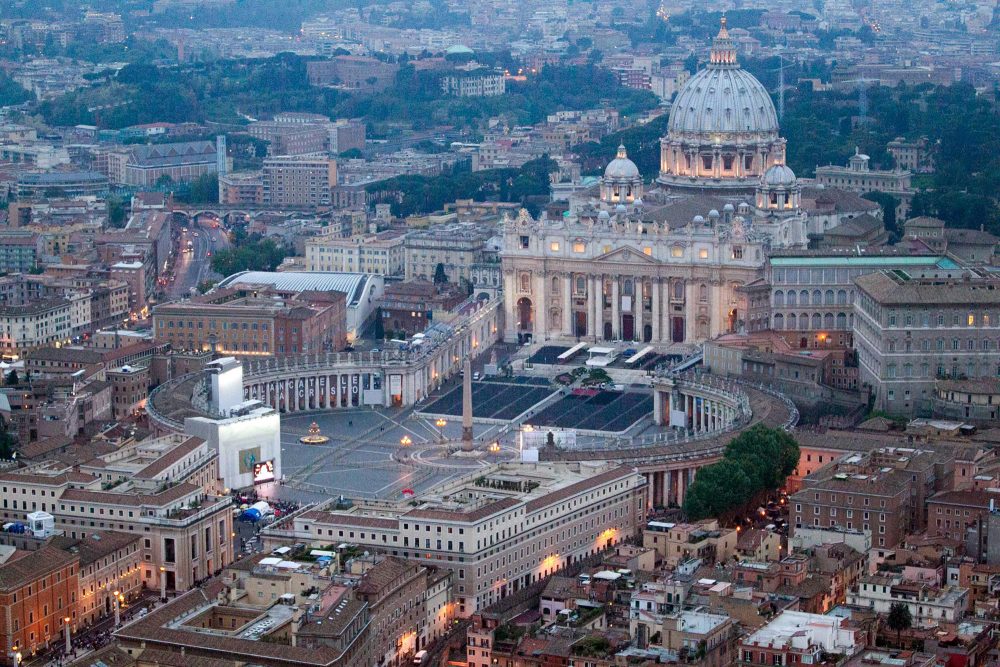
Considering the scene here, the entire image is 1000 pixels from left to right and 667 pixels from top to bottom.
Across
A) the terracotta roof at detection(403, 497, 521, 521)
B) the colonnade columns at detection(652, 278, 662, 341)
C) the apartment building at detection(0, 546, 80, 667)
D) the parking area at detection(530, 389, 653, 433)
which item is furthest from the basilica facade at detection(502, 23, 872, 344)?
the apartment building at detection(0, 546, 80, 667)

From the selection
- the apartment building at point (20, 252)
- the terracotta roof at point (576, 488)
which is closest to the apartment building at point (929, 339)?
the terracotta roof at point (576, 488)

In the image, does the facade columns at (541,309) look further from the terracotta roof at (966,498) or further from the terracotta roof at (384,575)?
the terracotta roof at (384,575)

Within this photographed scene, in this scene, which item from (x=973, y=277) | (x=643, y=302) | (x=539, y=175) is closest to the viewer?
(x=973, y=277)

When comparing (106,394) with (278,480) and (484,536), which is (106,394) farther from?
(484,536)

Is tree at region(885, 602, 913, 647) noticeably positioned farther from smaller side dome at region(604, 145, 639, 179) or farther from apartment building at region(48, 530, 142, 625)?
smaller side dome at region(604, 145, 639, 179)

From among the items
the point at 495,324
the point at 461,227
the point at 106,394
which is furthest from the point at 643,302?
the point at 106,394
